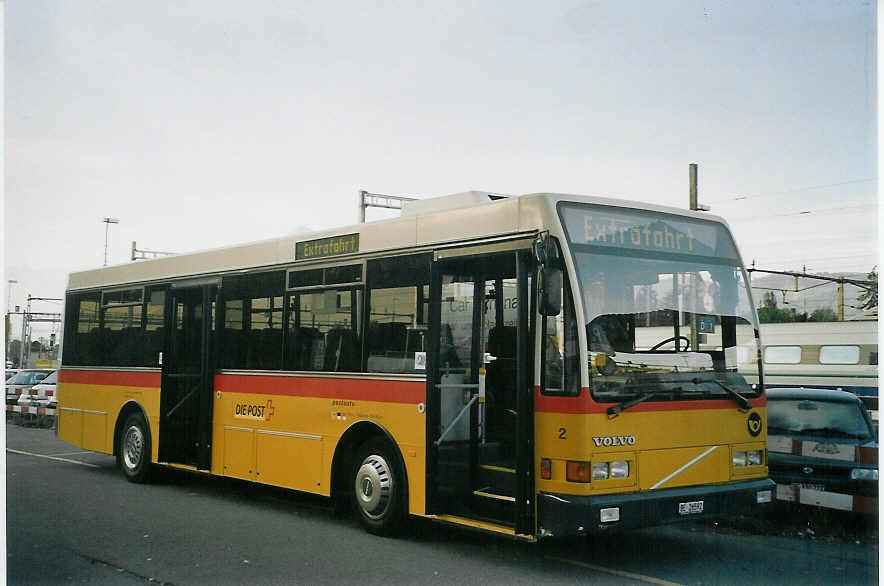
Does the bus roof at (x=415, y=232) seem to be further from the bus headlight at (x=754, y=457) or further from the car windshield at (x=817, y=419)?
the car windshield at (x=817, y=419)

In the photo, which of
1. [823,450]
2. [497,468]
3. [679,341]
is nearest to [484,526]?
[497,468]

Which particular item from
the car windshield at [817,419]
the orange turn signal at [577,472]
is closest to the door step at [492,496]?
the orange turn signal at [577,472]

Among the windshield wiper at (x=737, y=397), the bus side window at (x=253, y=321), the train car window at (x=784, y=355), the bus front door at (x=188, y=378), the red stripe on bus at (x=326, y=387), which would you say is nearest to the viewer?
the windshield wiper at (x=737, y=397)

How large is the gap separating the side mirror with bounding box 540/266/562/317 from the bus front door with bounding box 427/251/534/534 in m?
0.78

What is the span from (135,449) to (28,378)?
18508 mm

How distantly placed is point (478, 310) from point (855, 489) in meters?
3.92

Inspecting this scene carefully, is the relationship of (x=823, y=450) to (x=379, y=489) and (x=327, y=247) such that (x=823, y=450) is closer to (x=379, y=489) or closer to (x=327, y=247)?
(x=379, y=489)

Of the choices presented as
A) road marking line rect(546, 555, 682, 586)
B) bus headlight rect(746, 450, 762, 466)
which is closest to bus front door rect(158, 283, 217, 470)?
road marking line rect(546, 555, 682, 586)

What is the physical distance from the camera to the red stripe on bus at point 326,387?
8.48 meters

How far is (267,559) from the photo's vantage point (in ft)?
25.7

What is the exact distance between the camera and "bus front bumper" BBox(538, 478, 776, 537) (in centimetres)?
683

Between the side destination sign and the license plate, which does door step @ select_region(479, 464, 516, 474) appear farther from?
the side destination sign

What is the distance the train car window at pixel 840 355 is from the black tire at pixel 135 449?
1798 cm

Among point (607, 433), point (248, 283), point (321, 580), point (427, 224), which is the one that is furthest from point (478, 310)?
point (248, 283)
